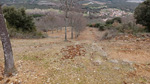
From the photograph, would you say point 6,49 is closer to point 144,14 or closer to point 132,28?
point 144,14

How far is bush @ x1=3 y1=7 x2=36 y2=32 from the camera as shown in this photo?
13984 mm

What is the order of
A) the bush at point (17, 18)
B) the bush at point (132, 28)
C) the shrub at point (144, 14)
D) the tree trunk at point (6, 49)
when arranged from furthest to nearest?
the bush at point (17, 18) → the bush at point (132, 28) → the shrub at point (144, 14) → the tree trunk at point (6, 49)

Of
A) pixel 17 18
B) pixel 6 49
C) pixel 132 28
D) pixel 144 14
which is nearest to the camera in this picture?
pixel 6 49

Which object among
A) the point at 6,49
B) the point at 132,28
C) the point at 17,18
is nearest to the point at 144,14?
the point at 132,28

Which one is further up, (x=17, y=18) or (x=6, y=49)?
(x=17, y=18)

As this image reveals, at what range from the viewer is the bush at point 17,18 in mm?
13984

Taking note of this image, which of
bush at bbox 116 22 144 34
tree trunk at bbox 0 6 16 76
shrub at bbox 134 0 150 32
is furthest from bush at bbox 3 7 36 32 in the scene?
shrub at bbox 134 0 150 32

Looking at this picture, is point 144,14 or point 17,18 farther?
point 17,18

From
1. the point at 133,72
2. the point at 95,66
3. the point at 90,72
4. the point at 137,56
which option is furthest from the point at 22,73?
the point at 137,56

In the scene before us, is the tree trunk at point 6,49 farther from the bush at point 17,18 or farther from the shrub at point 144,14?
the shrub at point 144,14

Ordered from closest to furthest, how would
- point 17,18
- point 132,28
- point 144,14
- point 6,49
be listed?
point 6,49, point 144,14, point 132,28, point 17,18

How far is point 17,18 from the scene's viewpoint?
1427cm

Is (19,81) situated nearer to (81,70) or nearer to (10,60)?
(10,60)

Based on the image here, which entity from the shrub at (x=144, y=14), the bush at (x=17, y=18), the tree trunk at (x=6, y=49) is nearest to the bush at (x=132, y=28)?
the shrub at (x=144, y=14)
